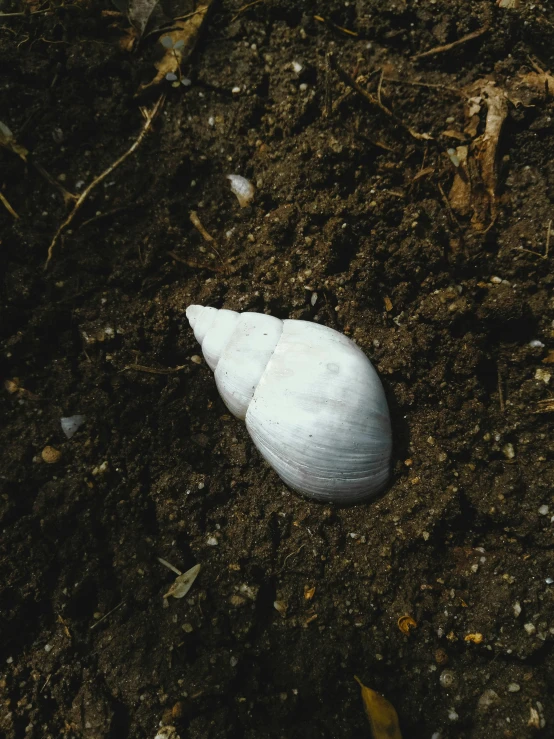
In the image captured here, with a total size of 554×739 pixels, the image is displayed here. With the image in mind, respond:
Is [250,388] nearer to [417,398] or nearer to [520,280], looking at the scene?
[417,398]

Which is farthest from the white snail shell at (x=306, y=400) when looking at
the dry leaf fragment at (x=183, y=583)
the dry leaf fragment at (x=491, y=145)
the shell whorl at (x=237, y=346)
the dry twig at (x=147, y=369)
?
the dry leaf fragment at (x=491, y=145)

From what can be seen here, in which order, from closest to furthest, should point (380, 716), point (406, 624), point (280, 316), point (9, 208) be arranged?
1. point (380, 716)
2. point (406, 624)
3. point (280, 316)
4. point (9, 208)

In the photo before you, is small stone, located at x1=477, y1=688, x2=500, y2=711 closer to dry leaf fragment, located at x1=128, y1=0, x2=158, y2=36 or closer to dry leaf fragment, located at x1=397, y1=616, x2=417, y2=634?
dry leaf fragment, located at x1=397, y1=616, x2=417, y2=634

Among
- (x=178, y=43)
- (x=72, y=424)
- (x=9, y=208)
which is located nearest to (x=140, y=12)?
(x=178, y=43)

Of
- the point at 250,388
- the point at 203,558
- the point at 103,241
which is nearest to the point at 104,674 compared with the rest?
the point at 203,558

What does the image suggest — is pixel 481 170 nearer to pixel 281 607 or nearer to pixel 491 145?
pixel 491 145

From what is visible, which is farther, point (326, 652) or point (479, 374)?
point (479, 374)
